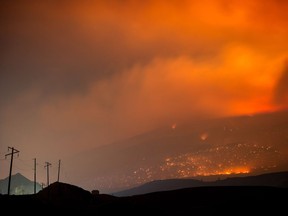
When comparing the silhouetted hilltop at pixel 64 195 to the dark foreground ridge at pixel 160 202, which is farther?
the silhouetted hilltop at pixel 64 195

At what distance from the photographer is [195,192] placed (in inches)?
2434

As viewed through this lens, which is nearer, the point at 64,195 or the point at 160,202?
the point at 160,202

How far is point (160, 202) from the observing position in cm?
5509

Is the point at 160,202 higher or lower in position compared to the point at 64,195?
lower

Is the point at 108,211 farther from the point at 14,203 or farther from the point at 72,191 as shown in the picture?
the point at 72,191

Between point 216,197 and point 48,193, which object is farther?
point 48,193

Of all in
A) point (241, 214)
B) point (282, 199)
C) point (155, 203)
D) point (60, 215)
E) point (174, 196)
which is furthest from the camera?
point (174, 196)

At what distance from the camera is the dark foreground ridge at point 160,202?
→ 4084 cm

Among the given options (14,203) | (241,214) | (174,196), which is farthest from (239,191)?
(14,203)

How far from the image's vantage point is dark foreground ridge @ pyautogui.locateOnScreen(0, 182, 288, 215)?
40844 mm

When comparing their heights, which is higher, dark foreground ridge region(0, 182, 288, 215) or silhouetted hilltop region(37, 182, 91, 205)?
silhouetted hilltop region(37, 182, 91, 205)

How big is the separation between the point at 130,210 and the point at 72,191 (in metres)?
23.8

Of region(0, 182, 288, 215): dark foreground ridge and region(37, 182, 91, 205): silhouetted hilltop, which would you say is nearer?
region(0, 182, 288, 215): dark foreground ridge

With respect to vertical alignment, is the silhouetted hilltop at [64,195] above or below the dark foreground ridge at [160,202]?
above
